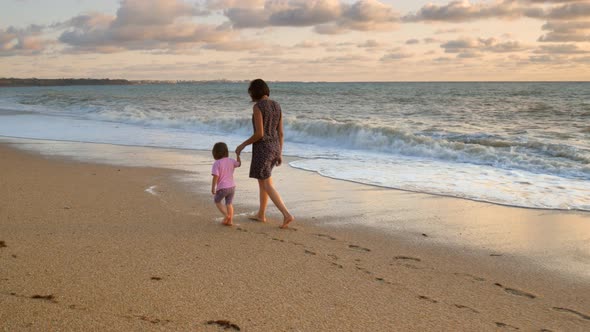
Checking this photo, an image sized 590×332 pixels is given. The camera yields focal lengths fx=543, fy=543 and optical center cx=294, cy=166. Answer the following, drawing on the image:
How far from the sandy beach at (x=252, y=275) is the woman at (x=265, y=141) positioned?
31cm

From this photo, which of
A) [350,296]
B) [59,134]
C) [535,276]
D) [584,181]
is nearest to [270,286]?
[350,296]

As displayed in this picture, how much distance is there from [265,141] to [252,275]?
207 centimetres

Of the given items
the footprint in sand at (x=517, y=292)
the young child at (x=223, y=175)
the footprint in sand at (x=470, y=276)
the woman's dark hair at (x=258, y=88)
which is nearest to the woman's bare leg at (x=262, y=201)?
the young child at (x=223, y=175)

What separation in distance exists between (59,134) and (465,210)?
44.1 feet

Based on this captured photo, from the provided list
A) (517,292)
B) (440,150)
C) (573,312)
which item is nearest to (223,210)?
(517,292)

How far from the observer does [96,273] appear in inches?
153

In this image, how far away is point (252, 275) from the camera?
4.05 metres

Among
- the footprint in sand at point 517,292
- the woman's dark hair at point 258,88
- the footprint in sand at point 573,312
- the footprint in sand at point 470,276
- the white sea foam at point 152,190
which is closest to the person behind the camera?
the footprint in sand at point 573,312

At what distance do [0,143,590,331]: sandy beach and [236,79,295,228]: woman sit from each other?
1.03 feet

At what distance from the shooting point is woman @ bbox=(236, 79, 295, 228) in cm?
569

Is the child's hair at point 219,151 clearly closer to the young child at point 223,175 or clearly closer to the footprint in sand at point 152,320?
the young child at point 223,175

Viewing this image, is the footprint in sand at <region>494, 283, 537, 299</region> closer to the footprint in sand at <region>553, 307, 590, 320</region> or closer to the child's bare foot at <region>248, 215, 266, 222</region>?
the footprint in sand at <region>553, 307, 590, 320</region>

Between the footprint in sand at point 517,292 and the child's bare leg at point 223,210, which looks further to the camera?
the child's bare leg at point 223,210

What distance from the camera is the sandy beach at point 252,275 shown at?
10.7 feet
